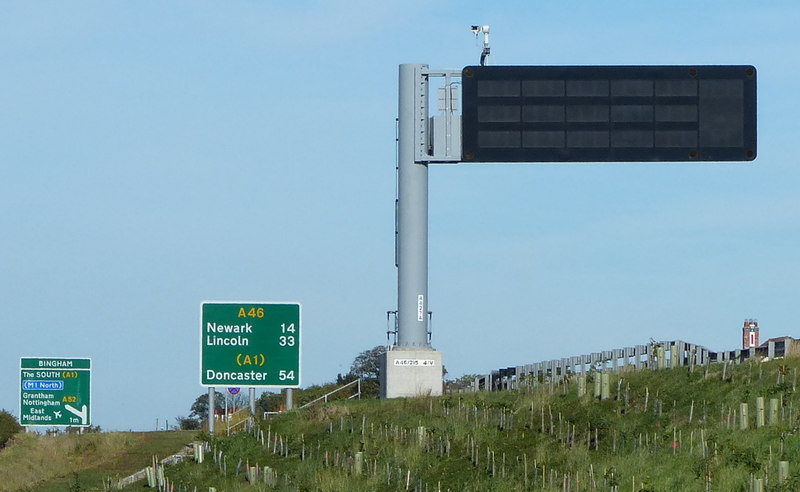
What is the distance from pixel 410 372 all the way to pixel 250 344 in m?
4.34

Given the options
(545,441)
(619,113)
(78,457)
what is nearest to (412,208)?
(619,113)

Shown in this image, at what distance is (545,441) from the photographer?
3259 centimetres

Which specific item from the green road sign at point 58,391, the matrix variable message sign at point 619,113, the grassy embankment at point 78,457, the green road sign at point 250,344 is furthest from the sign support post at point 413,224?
the green road sign at point 58,391

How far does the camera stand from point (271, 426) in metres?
39.5

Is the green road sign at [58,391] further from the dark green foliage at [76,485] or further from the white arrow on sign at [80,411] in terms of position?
the dark green foliage at [76,485]

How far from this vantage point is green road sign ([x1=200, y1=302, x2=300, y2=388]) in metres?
40.8

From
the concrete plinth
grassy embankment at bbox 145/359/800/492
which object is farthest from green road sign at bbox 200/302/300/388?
the concrete plinth

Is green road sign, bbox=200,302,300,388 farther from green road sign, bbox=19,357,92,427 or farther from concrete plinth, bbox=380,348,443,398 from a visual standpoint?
green road sign, bbox=19,357,92,427

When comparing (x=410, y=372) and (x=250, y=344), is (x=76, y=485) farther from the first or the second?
(x=410, y=372)

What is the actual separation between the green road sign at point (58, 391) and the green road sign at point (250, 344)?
12.7 metres

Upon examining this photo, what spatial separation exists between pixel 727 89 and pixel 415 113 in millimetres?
8293

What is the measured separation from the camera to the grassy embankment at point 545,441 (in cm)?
2861

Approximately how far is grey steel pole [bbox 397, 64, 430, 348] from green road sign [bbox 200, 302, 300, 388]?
3061mm

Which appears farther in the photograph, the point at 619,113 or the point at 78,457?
the point at 78,457
